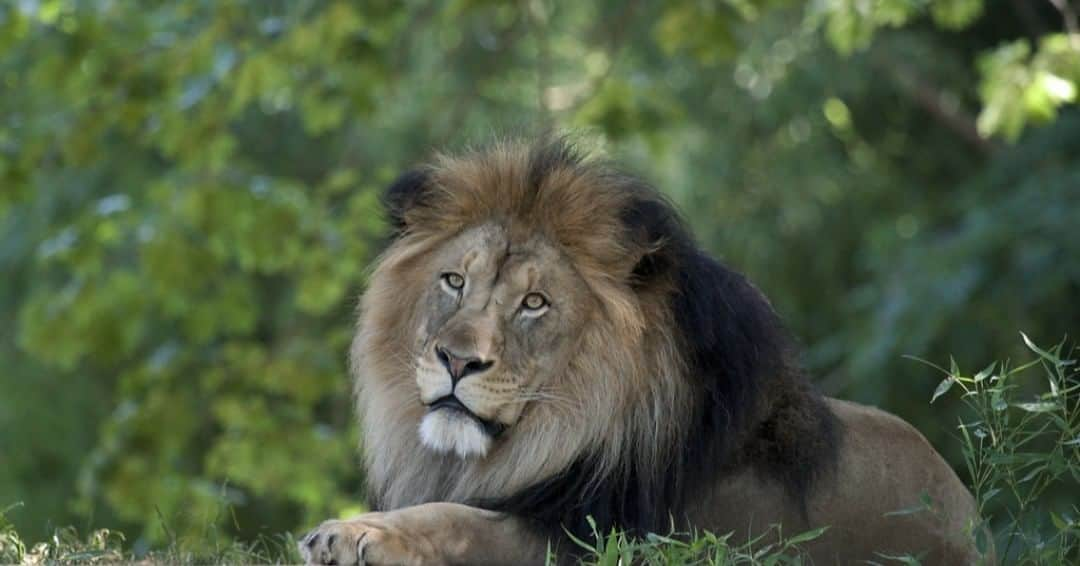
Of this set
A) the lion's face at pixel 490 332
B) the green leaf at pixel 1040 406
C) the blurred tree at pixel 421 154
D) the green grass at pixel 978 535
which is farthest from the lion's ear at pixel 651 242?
the blurred tree at pixel 421 154

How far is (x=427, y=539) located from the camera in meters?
4.49

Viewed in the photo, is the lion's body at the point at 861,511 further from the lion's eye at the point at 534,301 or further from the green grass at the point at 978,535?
the lion's eye at the point at 534,301

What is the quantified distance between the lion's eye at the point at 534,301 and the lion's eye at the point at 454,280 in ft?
0.59

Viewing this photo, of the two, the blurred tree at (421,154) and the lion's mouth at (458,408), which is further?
the blurred tree at (421,154)

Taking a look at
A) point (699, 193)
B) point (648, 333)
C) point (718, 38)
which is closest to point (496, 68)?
point (699, 193)

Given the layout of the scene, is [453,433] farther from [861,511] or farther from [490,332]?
[861,511]

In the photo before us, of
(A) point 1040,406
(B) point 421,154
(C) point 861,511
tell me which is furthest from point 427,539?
(B) point 421,154

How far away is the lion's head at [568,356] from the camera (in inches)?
193

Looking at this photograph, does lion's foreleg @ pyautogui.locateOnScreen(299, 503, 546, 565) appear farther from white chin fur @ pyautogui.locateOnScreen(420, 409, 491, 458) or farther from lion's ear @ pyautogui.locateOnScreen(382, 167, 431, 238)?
lion's ear @ pyautogui.locateOnScreen(382, 167, 431, 238)

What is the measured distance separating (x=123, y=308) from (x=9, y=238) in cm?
539

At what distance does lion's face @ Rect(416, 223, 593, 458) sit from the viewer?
4836mm

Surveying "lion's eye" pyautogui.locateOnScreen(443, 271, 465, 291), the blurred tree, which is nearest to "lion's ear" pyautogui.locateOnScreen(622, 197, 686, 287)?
"lion's eye" pyautogui.locateOnScreen(443, 271, 465, 291)

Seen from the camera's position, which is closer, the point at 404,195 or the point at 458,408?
the point at 458,408

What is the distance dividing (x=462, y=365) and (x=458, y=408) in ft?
0.36
